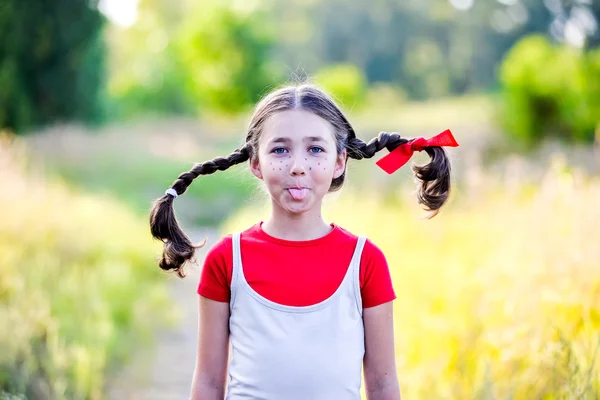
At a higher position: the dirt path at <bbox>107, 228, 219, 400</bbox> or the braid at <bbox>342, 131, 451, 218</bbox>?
the braid at <bbox>342, 131, 451, 218</bbox>

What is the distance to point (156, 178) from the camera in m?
14.4

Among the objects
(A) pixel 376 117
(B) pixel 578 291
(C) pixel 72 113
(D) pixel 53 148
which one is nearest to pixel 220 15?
(A) pixel 376 117

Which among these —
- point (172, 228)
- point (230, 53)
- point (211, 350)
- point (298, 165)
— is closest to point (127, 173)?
point (172, 228)

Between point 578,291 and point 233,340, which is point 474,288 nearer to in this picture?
point 578,291

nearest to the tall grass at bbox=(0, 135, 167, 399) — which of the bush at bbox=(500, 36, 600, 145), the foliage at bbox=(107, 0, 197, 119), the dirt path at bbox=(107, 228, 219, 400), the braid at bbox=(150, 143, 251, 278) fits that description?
the dirt path at bbox=(107, 228, 219, 400)

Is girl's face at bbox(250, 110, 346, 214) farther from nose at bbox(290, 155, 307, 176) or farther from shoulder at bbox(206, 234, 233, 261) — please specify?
shoulder at bbox(206, 234, 233, 261)

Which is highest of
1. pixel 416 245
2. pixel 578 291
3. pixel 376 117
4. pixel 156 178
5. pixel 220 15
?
pixel 220 15

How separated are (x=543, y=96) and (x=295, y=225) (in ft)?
38.5

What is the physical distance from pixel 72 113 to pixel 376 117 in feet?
45.5

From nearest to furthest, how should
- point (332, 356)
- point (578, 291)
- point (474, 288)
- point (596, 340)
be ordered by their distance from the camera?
1. point (332, 356)
2. point (596, 340)
3. point (578, 291)
4. point (474, 288)

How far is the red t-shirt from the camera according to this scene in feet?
6.55

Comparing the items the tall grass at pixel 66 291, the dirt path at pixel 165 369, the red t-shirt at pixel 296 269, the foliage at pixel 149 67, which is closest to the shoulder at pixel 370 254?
the red t-shirt at pixel 296 269

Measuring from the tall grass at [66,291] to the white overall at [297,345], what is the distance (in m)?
1.86

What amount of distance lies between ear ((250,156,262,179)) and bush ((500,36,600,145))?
34.2 ft
